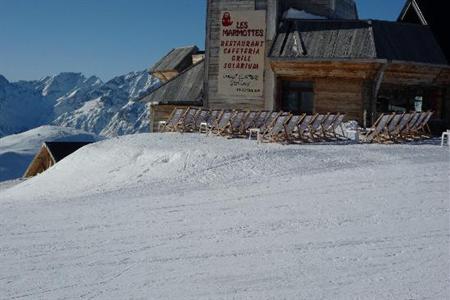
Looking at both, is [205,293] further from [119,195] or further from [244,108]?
[244,108]

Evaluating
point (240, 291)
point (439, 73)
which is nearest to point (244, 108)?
point (439, 73)

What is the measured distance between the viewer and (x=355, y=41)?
19688mm

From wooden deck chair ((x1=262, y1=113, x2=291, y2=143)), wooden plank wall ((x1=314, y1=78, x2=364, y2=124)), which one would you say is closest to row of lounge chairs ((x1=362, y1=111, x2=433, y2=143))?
wooden deck chair ((x1=262, y1=113, x2=291, y2=143))

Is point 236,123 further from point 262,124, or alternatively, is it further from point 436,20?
point 436,20

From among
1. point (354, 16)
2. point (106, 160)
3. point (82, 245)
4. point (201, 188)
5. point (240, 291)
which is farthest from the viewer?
point (354, 16)

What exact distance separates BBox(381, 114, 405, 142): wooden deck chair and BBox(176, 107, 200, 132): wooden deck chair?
587cm

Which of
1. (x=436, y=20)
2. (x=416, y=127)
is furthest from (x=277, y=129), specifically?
(x=436, y=20)

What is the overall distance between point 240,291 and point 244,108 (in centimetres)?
1680

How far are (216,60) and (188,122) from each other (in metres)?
4.90

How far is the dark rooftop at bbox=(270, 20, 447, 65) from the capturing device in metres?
19.4

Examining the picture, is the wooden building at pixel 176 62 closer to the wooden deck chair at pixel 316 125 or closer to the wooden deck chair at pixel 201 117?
the wooden deck chair at pixel 201 117

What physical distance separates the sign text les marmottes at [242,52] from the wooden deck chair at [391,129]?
281 inches

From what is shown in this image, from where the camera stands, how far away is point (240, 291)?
539 cm

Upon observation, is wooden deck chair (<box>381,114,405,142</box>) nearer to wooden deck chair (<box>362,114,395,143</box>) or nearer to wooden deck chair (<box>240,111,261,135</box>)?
wooden deck chair (<box>362,114,395,143</box>)
